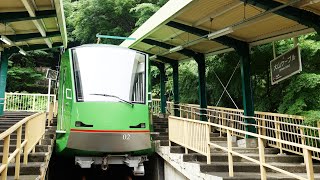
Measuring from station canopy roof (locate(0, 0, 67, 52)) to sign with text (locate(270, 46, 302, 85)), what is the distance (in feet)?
18.5

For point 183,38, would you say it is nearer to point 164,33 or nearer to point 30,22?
point 164,33

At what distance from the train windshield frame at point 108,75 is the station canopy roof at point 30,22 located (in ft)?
5.06

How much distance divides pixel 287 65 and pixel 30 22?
26.1 ft

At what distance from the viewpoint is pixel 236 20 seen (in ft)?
27.0

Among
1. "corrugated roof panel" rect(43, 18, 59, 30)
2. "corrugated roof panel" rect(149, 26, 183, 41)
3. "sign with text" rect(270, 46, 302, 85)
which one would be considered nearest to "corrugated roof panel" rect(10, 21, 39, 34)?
"corrugated roof panel" rect(43, 18, 59, 30)

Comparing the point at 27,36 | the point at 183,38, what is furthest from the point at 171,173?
the point at 27,36

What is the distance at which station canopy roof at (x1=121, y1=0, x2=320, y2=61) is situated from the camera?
6191mm

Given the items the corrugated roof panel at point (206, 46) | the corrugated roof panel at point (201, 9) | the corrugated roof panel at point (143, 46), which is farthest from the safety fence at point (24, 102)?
the corrugated roof panel at point (201, 9)

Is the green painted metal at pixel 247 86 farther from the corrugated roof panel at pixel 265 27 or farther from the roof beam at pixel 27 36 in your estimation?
the roof beam at pixel 27 36

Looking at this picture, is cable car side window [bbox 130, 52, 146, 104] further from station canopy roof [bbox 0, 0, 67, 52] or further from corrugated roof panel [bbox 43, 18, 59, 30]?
corrugated roof panel [bbox 43, 18, 59, 30]

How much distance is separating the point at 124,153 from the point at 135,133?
621 mm

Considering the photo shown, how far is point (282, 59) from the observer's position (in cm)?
745

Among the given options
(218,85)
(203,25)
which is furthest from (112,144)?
(218,85)

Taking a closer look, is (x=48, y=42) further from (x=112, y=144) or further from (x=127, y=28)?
(x=127, y=28)
